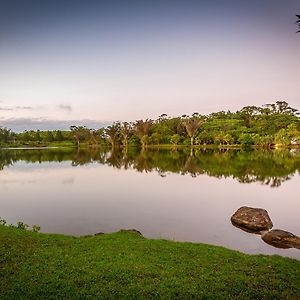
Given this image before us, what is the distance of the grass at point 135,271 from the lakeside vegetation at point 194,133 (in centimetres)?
7281

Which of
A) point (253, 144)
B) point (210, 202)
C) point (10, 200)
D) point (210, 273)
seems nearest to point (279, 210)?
point (210, 202)

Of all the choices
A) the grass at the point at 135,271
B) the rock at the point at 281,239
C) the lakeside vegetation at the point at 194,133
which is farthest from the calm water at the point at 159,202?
the lakeside vegetation at the point at 194,133

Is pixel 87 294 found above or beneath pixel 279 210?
above

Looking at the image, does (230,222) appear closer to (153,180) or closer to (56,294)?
(56,294)

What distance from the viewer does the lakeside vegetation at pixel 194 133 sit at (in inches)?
3145

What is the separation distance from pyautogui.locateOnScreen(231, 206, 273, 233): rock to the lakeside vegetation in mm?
66149

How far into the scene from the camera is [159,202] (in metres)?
18.9

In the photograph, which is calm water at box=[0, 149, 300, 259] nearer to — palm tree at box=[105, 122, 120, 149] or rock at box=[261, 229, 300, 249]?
rock at box=[261, 229, 300, 249]

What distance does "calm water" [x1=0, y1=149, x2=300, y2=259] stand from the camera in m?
13.6

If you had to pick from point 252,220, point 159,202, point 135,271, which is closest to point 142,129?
point 159,202

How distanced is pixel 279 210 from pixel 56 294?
566 inches

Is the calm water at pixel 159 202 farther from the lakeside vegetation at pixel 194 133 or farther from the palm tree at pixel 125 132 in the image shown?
the palm tree at pixel 125 132

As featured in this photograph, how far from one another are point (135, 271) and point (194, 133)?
85.3 meters

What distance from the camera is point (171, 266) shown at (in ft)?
25.8
